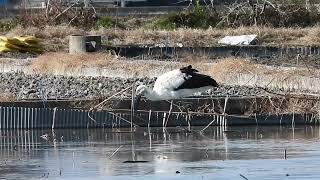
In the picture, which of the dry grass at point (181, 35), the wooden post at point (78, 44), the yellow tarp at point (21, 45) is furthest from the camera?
the dry grass at point (181, 35)

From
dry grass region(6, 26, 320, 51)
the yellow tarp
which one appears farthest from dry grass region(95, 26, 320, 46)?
the yellow tarp

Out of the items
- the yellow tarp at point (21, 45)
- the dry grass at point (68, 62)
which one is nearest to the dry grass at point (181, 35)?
the yellow tarp at point (21, 45)

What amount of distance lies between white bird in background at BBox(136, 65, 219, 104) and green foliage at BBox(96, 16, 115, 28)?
25.0 meters

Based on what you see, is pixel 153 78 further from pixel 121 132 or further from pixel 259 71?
pixel 121 132

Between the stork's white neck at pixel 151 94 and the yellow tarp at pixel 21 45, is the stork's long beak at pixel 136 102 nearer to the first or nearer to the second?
the stork's white neck at pixel 151 94

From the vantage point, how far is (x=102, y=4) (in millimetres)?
54875

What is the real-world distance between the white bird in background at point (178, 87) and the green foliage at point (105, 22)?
25.0 m

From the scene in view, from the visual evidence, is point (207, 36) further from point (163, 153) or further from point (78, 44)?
point (163, 153)

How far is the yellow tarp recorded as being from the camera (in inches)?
1379

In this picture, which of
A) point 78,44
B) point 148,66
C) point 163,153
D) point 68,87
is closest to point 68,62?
point 148,66

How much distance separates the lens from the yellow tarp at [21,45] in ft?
115

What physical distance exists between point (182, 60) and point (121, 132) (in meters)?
11.1

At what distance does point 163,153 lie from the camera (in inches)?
620

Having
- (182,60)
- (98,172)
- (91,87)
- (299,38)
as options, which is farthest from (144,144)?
(299,38)
